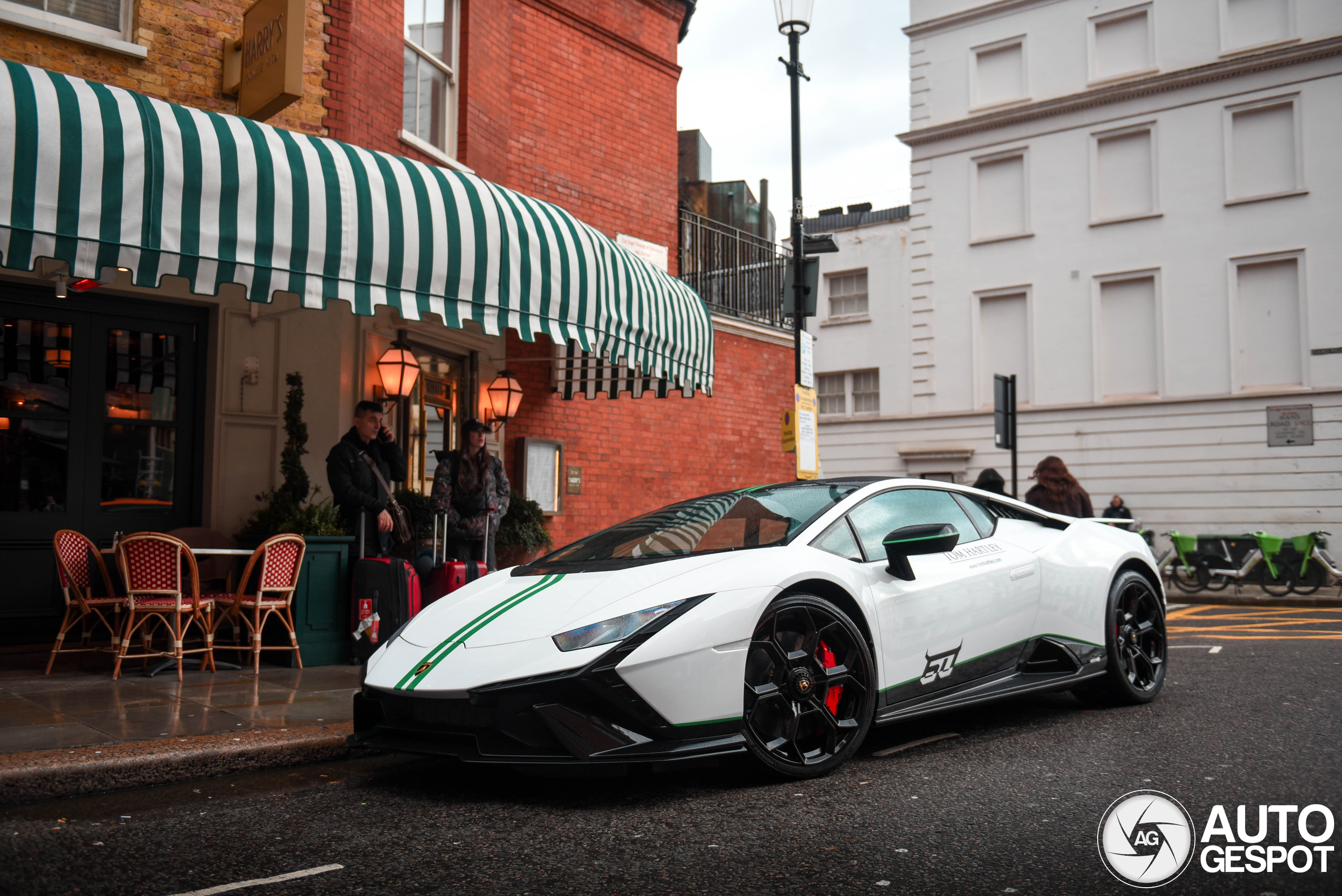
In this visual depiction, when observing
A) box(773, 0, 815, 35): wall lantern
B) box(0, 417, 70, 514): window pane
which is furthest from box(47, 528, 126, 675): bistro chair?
box(773, 0, 815, 35): wall lantern

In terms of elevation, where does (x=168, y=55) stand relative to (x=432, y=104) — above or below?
below

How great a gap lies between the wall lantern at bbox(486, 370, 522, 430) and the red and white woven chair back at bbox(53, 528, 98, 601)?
15.2 ft

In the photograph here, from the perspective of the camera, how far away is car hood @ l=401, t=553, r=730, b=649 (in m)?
4.04

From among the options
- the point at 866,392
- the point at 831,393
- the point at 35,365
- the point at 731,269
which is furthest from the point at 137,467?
the point at 831,393

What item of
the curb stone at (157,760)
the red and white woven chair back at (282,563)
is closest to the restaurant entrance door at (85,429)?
the red and white woven chair back at (282,563)

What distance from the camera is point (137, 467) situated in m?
8.26

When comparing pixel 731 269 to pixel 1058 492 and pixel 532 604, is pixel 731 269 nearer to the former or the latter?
pixel 1058 492

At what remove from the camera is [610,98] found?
12914mm

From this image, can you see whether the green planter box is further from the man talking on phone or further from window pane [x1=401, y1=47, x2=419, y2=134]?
window pane [x1=401, y1=47, x2=419, y2=134]

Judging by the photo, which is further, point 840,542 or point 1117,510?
point 1117,510

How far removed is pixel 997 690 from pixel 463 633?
2583 millimetres

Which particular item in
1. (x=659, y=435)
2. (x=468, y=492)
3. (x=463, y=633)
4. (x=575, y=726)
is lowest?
(x=575, y=726)

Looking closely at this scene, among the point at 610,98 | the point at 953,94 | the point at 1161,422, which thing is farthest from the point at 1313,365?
the point at 610,98

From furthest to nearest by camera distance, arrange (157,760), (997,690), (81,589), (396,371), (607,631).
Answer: (396,371) < (81,589) < (997,690) < (157,760) < (607,631)
